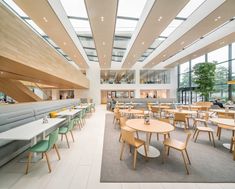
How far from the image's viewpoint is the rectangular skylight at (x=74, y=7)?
5.39 meters

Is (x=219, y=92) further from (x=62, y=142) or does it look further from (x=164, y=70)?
(x=62, y=142)

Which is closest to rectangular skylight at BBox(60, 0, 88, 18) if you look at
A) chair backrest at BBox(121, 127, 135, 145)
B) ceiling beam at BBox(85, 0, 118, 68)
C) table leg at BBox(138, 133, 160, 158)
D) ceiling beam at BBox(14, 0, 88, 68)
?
ceiling beam at BBox(14, 0, 88, 68)

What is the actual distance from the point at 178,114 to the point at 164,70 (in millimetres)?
12132

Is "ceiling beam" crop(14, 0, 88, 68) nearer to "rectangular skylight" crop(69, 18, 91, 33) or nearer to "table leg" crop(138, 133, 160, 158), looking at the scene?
"rectangular skylight" crop(69, 18, 91, 33)

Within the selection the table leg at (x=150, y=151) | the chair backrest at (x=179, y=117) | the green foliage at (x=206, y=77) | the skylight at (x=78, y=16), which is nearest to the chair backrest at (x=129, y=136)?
the table leg at (x=150, y=151)

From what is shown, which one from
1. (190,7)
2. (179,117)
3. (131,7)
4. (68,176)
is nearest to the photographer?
(68,176)

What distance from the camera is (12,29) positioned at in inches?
115

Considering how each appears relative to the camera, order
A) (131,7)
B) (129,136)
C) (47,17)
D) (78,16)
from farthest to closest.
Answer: (78,16)
(131,7)
(47,17)
(129,136)

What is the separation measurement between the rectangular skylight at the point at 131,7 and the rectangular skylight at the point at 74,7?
68.4 inches

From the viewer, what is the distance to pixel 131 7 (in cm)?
572

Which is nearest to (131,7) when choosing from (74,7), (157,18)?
(157,18)

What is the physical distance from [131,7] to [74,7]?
8.86 ft

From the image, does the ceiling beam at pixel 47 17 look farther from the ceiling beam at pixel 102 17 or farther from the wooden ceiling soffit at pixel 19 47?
the ceiling beam at pixel 102 17

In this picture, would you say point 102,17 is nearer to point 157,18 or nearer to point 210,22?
point 157,18
